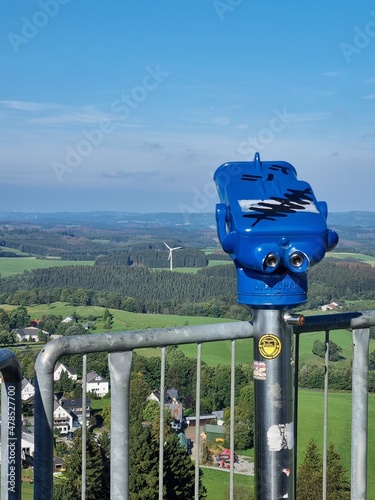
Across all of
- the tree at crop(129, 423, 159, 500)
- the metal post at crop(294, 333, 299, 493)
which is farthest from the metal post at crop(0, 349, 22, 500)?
the metal post at crop(294, 333, 299, 493)

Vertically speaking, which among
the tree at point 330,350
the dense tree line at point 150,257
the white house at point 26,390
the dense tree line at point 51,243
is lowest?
the white house at point 26,390

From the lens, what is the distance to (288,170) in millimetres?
2793

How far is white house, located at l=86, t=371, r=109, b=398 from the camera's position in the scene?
2.32 m

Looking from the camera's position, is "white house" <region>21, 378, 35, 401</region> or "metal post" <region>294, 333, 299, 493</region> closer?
"white house" <region>21, 378, 35, 401</region>

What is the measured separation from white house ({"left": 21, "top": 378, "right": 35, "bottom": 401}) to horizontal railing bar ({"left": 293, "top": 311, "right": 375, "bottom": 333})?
1.14m

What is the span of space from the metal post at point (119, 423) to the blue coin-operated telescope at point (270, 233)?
0.54 metres

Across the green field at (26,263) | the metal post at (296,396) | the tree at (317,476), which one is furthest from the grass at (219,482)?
the green field at (26,263)

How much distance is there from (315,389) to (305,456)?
0.96ft

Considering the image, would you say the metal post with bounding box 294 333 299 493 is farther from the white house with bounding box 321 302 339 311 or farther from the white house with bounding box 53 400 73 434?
the white house with bounding box 53 400 73 434

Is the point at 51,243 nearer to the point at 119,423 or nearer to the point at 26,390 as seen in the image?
the point at 119,423

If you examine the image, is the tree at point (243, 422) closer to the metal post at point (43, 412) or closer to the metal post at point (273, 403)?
the metal post at point (273, 403)

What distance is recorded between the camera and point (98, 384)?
240 cm

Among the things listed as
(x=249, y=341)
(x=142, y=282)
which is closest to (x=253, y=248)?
(x=249, y=341)

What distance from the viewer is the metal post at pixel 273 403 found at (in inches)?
103
